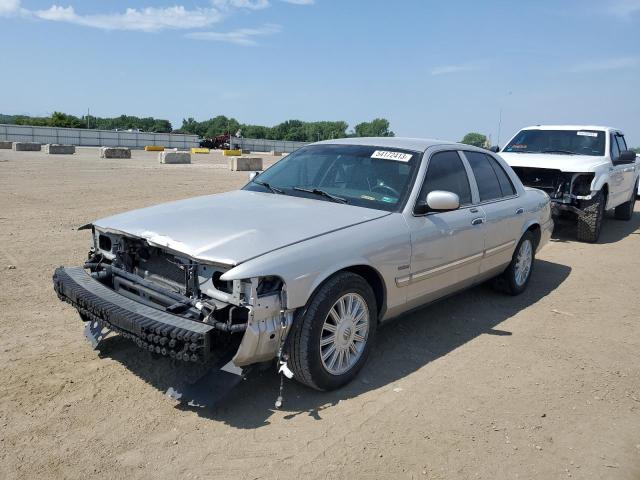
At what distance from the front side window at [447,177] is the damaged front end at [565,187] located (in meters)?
4.68

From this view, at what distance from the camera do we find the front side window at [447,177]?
439cm

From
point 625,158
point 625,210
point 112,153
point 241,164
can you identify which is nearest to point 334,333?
point 625,158

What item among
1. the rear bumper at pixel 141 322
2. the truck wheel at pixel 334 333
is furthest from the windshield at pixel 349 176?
the rear bumper at pixel 141 322

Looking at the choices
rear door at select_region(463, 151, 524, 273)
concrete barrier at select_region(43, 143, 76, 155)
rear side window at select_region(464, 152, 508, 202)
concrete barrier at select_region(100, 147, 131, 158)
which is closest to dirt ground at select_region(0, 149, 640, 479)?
rear door at select_region(463, 151, 524, 273)

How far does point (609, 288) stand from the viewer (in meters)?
6.57

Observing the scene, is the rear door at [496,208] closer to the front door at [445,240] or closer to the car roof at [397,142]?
the front door at [445,240]

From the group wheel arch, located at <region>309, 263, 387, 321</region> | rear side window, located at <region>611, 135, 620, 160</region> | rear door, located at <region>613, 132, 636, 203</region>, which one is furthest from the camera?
rear door, located at <region>613, 132, 636, 203</region>

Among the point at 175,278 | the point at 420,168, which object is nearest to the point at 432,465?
the point at 175,278

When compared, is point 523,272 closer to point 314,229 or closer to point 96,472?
point 314,229

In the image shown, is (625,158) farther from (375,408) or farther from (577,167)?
(375,408)

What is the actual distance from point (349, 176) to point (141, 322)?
2.13 metres

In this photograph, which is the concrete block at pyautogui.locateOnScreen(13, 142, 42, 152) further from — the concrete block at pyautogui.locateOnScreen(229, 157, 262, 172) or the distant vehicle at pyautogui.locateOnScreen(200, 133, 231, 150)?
the distant vehicle at pyautogui.locateOnScreen(200, 133, 231, 150)

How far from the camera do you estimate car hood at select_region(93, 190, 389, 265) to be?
3.20 metres

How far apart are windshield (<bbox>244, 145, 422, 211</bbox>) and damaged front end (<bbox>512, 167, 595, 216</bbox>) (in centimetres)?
538
